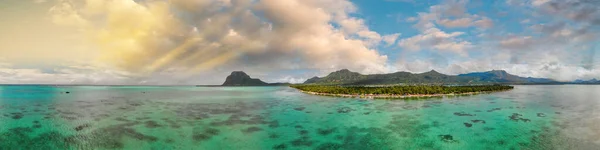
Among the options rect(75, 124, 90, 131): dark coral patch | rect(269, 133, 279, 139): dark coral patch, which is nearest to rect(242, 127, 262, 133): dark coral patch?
rect(269, 133, 279, 139): dark coral patch

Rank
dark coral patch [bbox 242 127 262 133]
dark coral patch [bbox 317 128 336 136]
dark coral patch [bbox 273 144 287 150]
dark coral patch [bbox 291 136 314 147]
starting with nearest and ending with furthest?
dark coral patch [bbox 273 144 287 150], dark coral patch [bbox 291 136 314 147], dark coral patch [bbox 317 128 336 136], dark coral patch [bbox 242 127 262 133]

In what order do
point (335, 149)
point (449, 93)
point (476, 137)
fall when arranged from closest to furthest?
point (335, 149) → point (476, 137) → point (449, 93)

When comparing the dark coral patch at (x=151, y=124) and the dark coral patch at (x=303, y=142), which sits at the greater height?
the dark coral patch at (x=151, y=124)

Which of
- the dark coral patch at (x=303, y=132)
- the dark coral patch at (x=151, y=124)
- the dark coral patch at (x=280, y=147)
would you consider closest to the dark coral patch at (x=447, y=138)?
the dark coral patch at (x=303, y=132)

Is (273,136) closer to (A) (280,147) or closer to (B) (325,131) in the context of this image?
(A) (280,147)

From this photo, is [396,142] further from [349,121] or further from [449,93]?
[449,93]

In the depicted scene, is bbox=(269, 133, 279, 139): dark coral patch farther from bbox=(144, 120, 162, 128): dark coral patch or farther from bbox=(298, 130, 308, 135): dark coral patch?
bbox=(144, 120, 162, 128): dark coral patch

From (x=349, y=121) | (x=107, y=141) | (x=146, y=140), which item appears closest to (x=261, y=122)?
(x=349, y=121)

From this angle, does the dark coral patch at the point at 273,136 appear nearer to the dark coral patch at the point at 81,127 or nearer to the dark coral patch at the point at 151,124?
the dark coral patch at the point at 151,124

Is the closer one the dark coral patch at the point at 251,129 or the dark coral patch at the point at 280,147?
the dark coral patch at the point at 280,147

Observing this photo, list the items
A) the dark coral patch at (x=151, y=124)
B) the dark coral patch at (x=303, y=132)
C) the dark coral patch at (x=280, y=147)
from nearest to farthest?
the dark coral patch at (x=280, y=147) < the dark coral patch at (x=303, y=132) < the dark coral patch at (x=151, y=124)

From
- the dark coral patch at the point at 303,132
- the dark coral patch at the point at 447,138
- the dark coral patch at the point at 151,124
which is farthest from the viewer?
the dark coral patch at the point at 151,124
